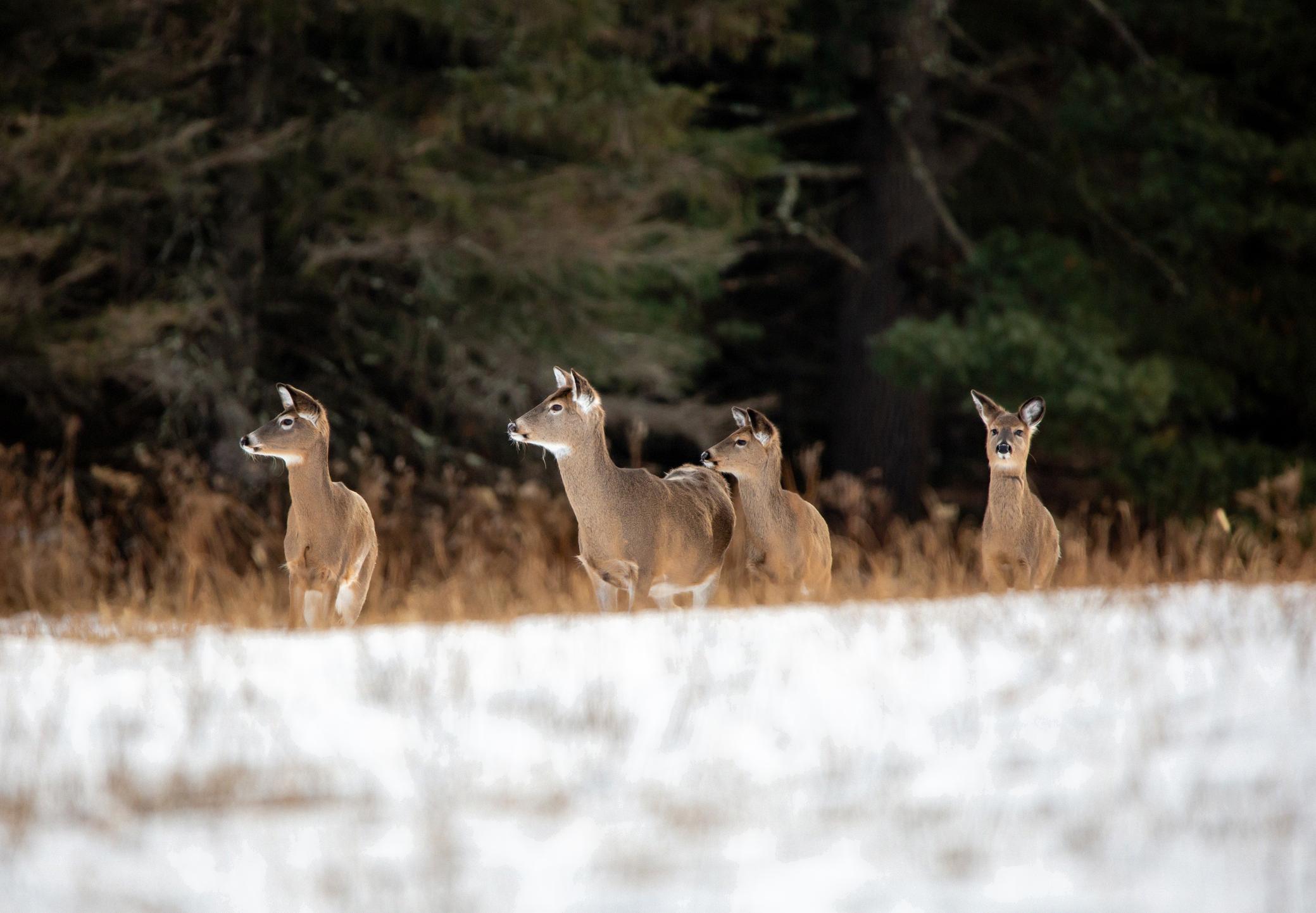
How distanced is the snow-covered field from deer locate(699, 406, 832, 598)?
551 millimetres

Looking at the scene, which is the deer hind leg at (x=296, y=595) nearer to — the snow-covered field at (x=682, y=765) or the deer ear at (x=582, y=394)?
the snow-covered field at (x=682, y=765)

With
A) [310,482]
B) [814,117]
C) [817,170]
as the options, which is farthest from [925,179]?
[310,482]

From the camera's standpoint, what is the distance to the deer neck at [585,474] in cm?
573

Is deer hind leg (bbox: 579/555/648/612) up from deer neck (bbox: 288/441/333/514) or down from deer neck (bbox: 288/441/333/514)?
down

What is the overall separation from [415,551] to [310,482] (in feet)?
18.7

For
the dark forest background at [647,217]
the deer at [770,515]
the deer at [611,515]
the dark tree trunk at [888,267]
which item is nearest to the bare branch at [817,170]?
the dark forest background at [647,217]

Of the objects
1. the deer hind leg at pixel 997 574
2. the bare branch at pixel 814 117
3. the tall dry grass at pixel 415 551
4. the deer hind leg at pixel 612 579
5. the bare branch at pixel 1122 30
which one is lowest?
the tall dry grass at pixel 415 551

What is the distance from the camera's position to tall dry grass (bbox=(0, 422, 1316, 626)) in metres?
6.59

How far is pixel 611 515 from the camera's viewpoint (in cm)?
573

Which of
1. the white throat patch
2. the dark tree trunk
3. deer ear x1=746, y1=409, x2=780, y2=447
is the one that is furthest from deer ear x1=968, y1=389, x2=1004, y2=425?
the dark tree trunk

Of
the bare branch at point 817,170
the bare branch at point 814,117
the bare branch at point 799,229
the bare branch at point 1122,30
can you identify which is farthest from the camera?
the bare branch at point 799,229

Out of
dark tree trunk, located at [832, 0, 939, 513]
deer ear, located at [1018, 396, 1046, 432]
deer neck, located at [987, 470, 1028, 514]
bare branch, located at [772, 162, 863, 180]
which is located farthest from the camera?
dark tree trunk, located at [832, 0, 939, 513]

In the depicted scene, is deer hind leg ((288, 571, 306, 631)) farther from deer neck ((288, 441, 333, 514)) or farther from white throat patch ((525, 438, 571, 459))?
white throat patch ((525, 438, 571, 459))

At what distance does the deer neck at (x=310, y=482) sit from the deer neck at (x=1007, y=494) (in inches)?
96.6
